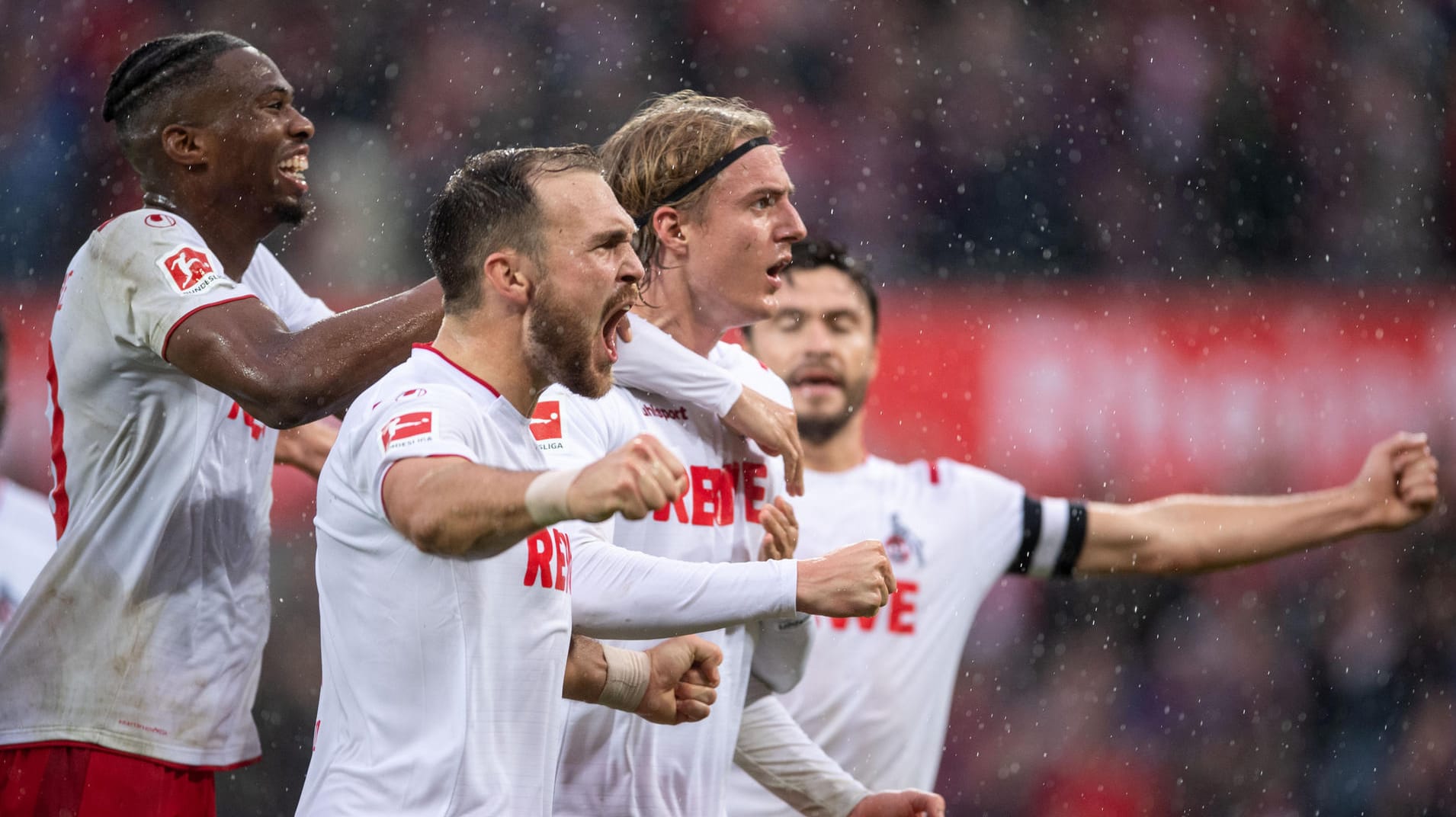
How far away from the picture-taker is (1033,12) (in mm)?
8070

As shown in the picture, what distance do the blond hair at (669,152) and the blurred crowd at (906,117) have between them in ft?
12.7

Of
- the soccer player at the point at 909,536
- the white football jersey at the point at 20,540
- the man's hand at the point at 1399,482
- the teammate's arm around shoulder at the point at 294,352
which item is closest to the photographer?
the teammate's arm around shoulder at the point at 294,352

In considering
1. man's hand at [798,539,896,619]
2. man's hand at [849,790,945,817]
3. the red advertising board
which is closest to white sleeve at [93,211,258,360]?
man's hand at [798,539,896,619]

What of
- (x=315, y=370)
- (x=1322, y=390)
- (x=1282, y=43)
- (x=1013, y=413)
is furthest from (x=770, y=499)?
(x=1282, y=43)

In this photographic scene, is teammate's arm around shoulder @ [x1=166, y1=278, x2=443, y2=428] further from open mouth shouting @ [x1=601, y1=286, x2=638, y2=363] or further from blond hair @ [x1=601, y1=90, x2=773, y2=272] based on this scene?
blond hair @ [x1=601, y1=90, x2=773, y2=272]

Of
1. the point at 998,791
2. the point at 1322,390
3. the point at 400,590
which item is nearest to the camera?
the point at 400,590

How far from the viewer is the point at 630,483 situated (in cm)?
172

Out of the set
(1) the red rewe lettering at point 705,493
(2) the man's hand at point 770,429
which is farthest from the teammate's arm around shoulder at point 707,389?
(1) the red rewe lettering at point 705,493

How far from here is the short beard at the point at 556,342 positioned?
2.23 metres

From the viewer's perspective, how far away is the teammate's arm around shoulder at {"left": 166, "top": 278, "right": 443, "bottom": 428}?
2650 mm

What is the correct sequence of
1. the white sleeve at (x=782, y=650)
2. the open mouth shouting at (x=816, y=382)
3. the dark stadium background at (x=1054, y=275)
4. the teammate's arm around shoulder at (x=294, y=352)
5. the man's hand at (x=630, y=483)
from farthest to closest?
1. the dark stadium background at (x=1054, y=275)
2. the open mouth shouting at (x=816, y=382)
3. the white sleeve at (x=782, y=650)
4. the teammate's arm around shoulder at (x=294, y=352)
5. the man's hand at (x=630, y=483)

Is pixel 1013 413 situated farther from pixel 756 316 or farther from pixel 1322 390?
pixel 756 316

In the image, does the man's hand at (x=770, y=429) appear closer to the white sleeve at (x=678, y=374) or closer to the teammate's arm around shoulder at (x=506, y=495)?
the white sleeve at (x=678, y=374)

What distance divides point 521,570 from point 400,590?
0.18 metres
